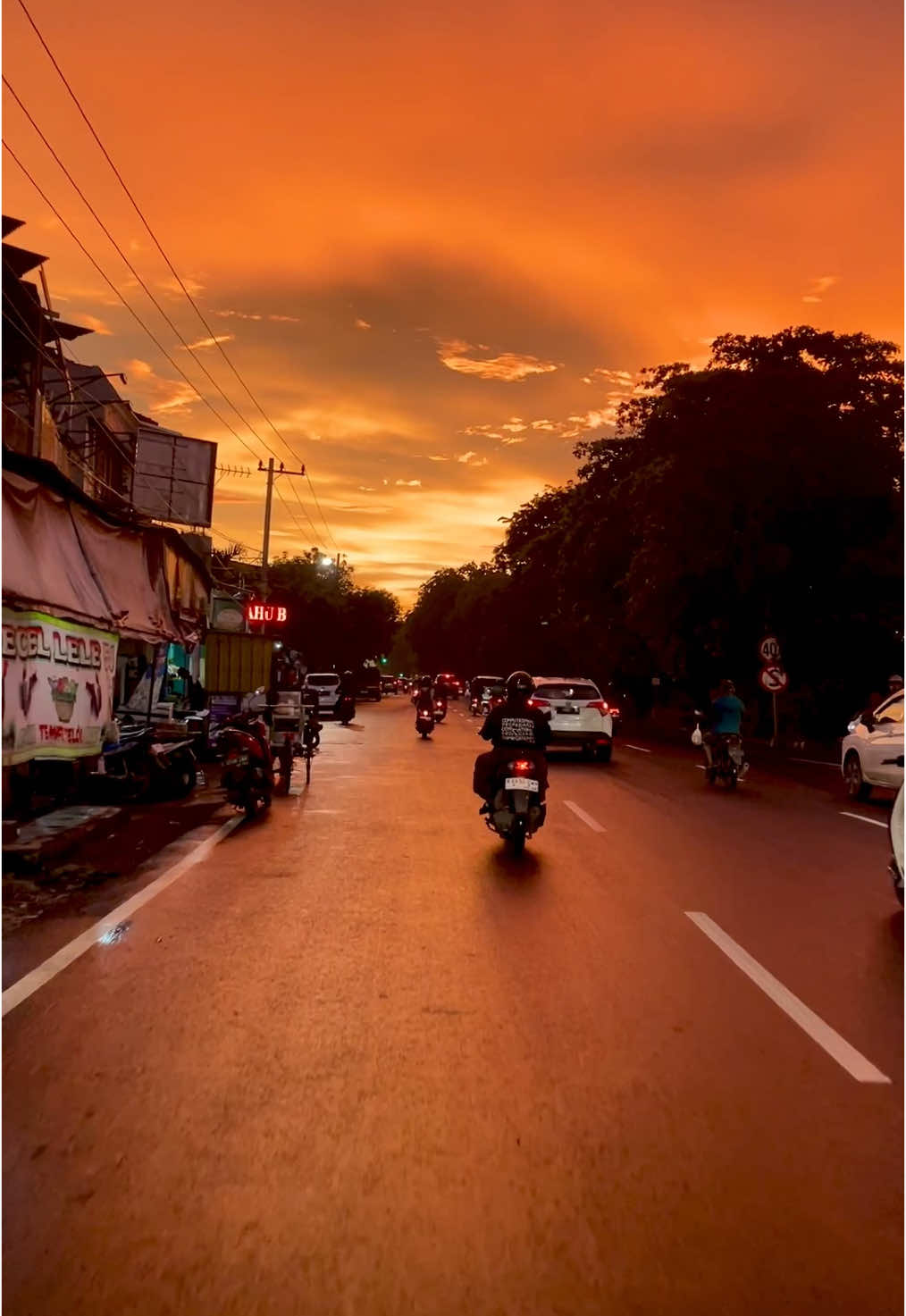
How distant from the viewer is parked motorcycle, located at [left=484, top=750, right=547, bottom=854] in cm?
1123

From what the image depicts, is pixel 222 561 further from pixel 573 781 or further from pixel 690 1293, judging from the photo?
pixel 690 1293

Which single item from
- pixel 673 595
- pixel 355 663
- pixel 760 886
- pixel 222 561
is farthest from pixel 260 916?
pixel 355 663

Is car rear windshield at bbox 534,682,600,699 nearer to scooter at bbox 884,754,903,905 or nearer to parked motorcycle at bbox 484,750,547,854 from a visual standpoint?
parked motorcycle at bbox 484,750,547,854

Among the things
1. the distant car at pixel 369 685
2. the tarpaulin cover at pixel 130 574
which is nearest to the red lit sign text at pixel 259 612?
the distant car at pixel 369 685

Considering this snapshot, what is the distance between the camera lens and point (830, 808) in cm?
1608

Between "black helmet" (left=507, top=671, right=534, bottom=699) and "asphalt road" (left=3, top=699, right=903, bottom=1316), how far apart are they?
2.57m

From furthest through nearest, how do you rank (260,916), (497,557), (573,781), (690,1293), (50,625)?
(497,557) → (573,781) → (50,625) → (260,916) → (690,1293)

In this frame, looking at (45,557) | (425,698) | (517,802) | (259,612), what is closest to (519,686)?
(517,802)

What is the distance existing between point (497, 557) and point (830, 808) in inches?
2147

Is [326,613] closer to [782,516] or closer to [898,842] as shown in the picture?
[782,516]

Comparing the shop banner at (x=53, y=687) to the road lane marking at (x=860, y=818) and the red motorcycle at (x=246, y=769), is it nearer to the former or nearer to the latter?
the red motorcycle at (x=246, y=769)

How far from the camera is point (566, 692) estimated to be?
24109 mm

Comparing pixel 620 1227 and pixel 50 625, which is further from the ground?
pixel 50 625

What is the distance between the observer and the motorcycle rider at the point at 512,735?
11.5 m
